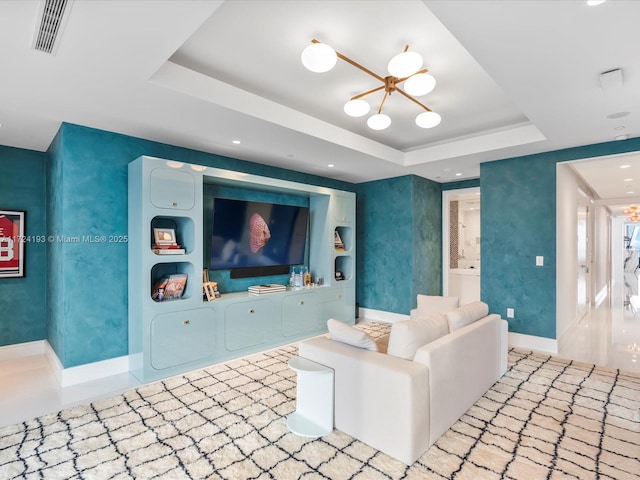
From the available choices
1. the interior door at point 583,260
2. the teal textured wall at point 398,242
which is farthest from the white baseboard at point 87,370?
the interior door at point 583,260

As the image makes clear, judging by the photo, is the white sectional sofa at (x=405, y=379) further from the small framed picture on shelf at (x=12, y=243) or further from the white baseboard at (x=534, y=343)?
the small framed picture on shelf at (x=12, y=243)

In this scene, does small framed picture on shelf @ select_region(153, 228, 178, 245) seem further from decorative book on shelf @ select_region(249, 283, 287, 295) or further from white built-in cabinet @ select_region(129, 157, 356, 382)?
decorative book on shelf @ select_region(249, 283, 287, 295)

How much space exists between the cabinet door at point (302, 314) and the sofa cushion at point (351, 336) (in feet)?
6.31

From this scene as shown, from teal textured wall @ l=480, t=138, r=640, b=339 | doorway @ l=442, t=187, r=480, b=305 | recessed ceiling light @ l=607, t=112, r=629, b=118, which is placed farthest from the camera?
doorway @ l=442, t=187, r=480, b=305

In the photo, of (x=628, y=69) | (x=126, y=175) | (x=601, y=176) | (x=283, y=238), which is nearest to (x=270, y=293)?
(x=283, y=238)

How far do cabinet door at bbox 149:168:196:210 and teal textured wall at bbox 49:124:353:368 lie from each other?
17.9 inches

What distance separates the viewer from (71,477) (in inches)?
73.9

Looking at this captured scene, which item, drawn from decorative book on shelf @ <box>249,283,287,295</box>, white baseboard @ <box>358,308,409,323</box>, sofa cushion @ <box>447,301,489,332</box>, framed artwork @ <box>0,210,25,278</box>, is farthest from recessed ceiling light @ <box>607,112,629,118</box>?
framed artwork @ <box>0,210,25,278</box>

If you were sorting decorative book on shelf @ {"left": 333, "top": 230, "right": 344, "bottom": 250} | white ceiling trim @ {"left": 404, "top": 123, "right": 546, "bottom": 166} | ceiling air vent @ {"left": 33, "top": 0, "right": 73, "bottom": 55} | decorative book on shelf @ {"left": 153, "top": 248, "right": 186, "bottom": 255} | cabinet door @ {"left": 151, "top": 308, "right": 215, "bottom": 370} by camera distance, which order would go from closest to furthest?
ceiling air vent @ {"left": 33, "top": 0, "right": 73, "bottom": 55}, cabinet door @ {"left": 151, "top": 308, "right": 215, "bottom": 370}, decorative book on shelf @ {"left": 153, "top": 248, "right": 186, "bottom": 255}, white ceiling trim @ {"left": 404, "top": 123, "right": 546, "bottom": 166}, decorative book on shelf @ {"left": 333, "top": 230, "right": 344, "bottom": 250}

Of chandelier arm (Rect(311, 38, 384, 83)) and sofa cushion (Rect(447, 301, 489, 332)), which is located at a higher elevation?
chandelier arm (Rect(311, 38, 384, 83))

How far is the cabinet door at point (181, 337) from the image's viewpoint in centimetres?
322

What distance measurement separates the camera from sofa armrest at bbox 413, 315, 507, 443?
213 cm

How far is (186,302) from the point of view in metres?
3.41

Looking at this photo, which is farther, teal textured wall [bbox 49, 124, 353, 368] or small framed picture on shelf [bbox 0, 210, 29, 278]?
small framed picture on shelf [bbox 0, 210, 29, 278]
